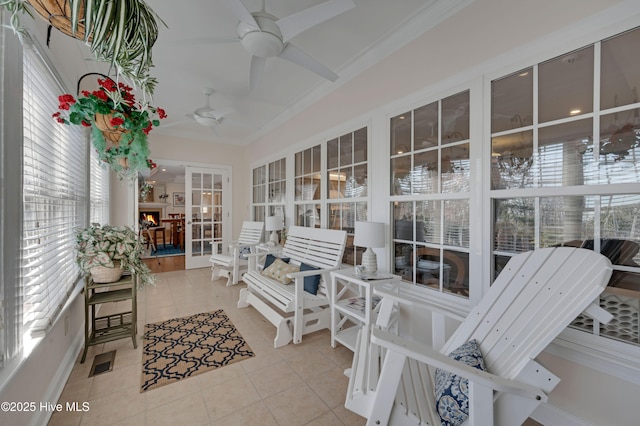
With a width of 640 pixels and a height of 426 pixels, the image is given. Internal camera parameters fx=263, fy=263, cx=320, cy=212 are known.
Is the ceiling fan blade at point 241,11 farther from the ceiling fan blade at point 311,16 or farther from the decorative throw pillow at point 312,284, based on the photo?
A: the decorative throw pillow at point 312,284

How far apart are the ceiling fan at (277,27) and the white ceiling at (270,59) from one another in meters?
0.29

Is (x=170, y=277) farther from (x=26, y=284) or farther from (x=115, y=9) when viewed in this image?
(x=115, y=9)

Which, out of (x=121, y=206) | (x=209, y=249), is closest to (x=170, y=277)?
(x=209, y=249)

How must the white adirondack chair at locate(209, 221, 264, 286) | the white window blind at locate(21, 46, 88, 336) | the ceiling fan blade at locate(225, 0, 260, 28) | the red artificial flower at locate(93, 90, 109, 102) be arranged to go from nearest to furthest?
the white window blind at locate(21, 46, 88, 336) → the ceiling fan blade at locate(225, 0, 260, 28) → the red artificial flower at locate(93, 90, 109, 102) → the white adirondack chair at locate(209, 221, 264, 286)

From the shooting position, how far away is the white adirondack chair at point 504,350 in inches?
39.0

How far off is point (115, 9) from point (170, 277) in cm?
488

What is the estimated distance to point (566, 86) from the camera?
152cm

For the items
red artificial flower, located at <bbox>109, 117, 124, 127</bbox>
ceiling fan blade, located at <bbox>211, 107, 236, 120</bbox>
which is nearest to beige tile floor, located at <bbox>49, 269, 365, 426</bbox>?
red artificial flower, located at <bbox>109, 117, 124, 127</bbox>

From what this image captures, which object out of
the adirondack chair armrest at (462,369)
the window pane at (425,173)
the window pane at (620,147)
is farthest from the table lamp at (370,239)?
the window pane at (620,147)

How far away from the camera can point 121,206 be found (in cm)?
471

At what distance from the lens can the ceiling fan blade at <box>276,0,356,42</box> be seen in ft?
4.99

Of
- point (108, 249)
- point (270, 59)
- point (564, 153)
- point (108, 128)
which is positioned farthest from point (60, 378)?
point (564, 153)

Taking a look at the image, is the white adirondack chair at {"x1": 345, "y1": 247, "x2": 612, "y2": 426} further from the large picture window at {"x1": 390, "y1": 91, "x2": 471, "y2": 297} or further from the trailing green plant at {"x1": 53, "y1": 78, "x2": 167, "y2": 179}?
the trailing green plant at {"x1": 53, "y1": 78, "x2": 167, "y2": 179}

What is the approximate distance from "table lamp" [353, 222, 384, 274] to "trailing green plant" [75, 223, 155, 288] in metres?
1.82
